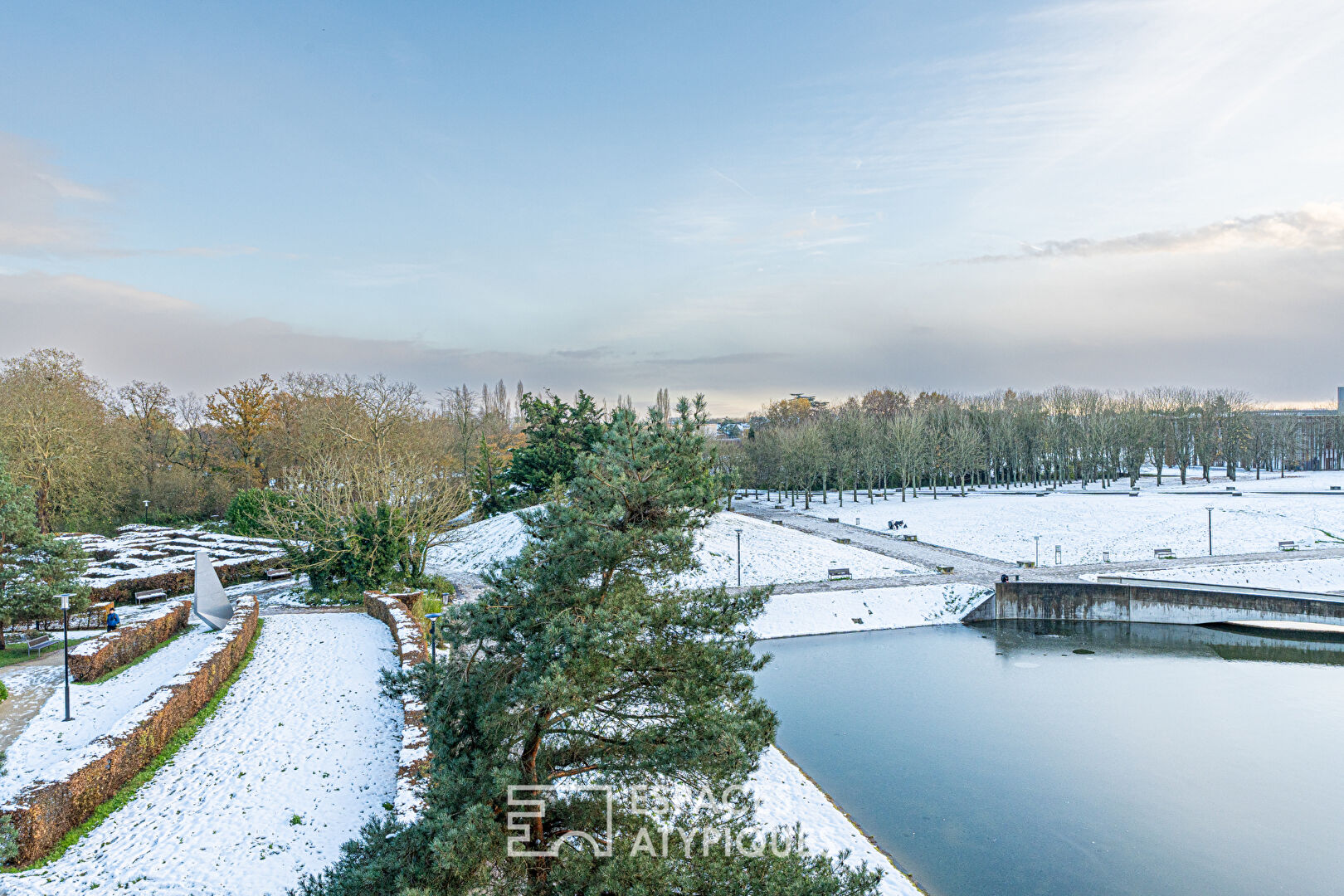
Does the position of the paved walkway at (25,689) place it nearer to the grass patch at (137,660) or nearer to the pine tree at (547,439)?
the grass patch at (137,660)

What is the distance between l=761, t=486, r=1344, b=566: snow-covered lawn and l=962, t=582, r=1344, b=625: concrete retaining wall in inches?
280

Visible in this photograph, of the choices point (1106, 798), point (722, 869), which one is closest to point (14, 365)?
point (722, 869)

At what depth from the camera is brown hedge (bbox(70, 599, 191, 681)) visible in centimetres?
1568

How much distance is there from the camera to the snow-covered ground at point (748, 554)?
2858 cm

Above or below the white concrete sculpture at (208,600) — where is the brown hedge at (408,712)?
below

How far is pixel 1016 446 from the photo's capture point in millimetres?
59531

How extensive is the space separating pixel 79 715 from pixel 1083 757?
19378 millimetres

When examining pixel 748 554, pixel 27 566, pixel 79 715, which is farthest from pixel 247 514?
pixel 748 554

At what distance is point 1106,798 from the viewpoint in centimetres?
1198

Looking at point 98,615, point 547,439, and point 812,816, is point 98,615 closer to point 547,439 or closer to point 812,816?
point 547,439

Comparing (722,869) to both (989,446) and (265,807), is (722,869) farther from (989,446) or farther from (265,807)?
(989,446)

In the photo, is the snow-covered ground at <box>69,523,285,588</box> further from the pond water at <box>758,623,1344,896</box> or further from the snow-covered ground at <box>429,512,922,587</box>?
the pond water at <box>758,623,1344,896</box>

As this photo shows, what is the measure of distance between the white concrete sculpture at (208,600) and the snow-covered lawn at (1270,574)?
29.3 m

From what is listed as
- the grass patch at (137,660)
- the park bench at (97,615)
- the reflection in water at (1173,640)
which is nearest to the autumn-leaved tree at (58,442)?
the park bench at (97,615)
